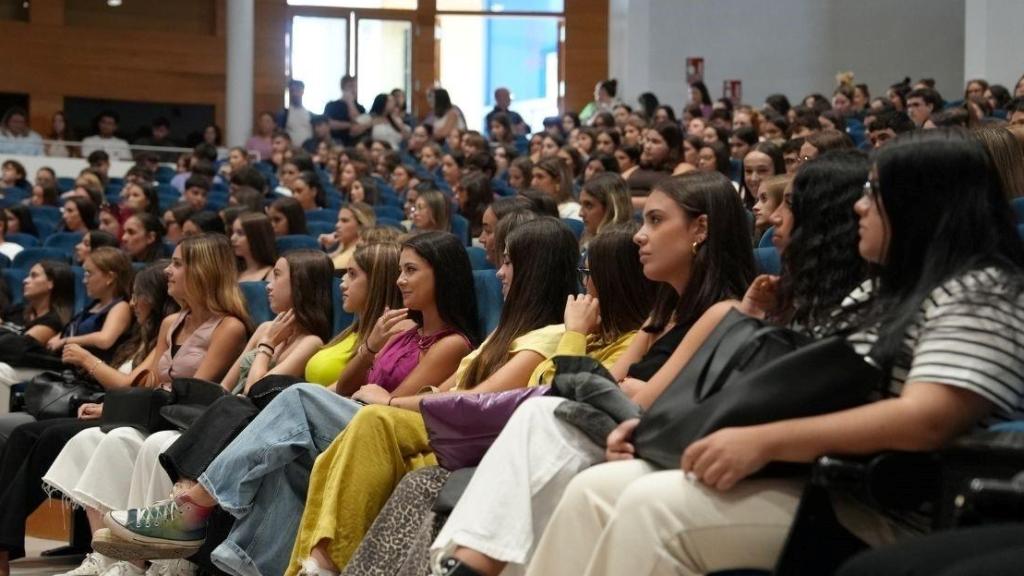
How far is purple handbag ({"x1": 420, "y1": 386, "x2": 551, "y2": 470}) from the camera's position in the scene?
303 cm

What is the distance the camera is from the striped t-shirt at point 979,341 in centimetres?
209

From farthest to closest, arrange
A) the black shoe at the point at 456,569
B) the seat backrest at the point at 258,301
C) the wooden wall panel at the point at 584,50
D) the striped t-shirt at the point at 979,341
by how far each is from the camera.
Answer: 1. the wooden wall panel at the point at 584,50
2. the seat backrest at the point at 258,301
3. the black shoe at the point at 456,569
4. the striped t-shirt at the point at 979,341

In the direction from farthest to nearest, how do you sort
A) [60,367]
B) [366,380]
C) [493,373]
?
1. [60,367]
2. [366,380]
3. [493,373]

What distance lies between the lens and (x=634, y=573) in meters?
2.18

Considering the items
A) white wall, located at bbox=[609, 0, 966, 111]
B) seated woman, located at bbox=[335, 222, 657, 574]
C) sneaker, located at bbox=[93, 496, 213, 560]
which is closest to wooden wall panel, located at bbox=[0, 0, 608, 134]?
white wall, located at bbox=[609, 0, 966, 111]

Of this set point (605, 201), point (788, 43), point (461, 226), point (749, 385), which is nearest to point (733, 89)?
point (788, 43)

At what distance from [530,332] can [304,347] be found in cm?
119

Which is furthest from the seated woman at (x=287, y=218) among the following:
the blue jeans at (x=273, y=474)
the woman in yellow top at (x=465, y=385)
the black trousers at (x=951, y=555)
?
the black trousers at (x=951, y=555)

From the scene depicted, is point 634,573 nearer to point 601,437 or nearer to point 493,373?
point 601,437

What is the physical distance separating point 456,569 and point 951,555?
956 mm

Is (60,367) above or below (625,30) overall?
below

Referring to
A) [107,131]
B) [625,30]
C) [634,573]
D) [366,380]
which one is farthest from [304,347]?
[625,30]

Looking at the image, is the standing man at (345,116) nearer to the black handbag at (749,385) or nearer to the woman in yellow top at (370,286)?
the woman in yellow top at (370,286)

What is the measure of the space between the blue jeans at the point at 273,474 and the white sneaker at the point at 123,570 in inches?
24.0
